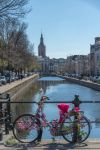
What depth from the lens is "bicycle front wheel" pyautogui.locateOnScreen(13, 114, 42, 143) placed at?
11.5 metres

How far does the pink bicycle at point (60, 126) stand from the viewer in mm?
11352

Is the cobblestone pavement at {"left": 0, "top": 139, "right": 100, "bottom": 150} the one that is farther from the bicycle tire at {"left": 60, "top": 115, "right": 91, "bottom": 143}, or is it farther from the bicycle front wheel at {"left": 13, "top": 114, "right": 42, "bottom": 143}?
the bicycle front wheel at {"left": 13, "top": 114, "right": 42, "bottom": 143}

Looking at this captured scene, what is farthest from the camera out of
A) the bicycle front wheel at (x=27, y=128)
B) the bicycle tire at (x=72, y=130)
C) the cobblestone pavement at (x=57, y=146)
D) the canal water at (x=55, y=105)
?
the canal water at (x=55, y=105)

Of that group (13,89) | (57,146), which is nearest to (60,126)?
(57,146)

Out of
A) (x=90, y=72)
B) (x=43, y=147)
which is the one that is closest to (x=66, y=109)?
(x=43, y=147)

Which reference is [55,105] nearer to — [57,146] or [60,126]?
[60,126]

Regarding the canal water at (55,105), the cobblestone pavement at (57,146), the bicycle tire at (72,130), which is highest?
the bicycle tire at (72,130)

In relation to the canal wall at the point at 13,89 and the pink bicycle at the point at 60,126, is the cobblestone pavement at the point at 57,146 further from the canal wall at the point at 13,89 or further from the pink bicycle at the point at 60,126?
the canal wall at the point at 13,89

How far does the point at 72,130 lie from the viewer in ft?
37.4

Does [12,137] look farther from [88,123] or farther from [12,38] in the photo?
[12,38]

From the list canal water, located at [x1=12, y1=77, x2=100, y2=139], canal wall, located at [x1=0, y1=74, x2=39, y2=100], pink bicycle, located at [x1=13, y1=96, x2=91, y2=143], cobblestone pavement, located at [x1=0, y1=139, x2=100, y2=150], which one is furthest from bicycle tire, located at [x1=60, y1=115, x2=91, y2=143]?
canal wall, located at [x1=0, y1=74, x2=39, y2=100]

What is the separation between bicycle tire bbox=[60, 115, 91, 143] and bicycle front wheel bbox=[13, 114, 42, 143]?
0.63 metres

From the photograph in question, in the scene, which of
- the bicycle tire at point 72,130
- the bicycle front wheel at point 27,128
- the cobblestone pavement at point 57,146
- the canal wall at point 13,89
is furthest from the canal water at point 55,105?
the cobblestone pavement at point 57,146

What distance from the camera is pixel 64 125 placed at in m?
11.4
